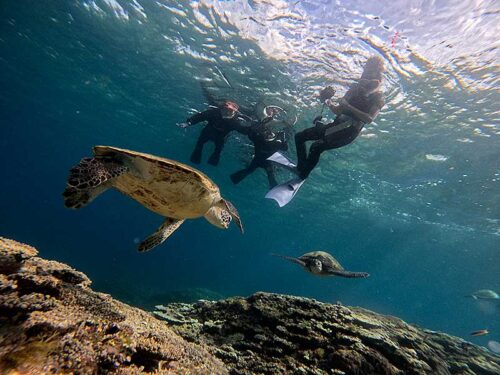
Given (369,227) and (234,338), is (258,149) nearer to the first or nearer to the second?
(234,338)

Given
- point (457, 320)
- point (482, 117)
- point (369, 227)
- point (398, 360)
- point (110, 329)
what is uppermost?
point (482, 117)

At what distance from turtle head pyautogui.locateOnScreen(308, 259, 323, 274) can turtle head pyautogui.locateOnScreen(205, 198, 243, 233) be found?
2.22 meters

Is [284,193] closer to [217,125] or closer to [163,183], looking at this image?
[163,183]

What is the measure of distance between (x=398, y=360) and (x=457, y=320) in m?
147

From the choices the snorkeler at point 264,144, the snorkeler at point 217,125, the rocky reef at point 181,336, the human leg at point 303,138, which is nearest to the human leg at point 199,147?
the snorkeler at point 217,125

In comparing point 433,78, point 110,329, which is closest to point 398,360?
point 110,329

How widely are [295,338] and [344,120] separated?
20.0 ft

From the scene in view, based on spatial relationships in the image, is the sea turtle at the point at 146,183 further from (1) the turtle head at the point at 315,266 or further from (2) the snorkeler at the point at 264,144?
(2) the snorkeler at the point at 264,144

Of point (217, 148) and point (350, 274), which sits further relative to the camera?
point (217, 148)

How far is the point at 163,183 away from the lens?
3896 mm

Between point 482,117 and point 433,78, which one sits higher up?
point 433,78

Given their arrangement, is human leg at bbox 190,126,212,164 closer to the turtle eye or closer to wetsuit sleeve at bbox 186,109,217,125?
wetsuit sleeve at bbox 186,109,217,125

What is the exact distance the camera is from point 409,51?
921 cm

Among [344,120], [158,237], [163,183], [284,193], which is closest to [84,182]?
[163,183]
